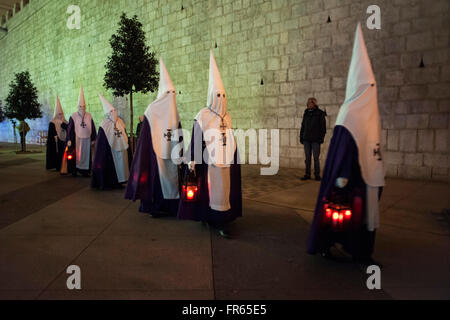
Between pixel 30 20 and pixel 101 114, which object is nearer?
pixel 101 114

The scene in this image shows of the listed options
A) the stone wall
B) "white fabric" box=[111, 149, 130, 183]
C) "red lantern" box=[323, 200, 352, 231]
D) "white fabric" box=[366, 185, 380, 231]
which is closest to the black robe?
"white fabric" box=[111, 149, 130, 183]

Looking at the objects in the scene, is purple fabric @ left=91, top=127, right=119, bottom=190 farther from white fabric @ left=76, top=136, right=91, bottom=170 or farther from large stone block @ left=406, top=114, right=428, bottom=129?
large stone block @ left=406, top=114, right=428, bottom=129

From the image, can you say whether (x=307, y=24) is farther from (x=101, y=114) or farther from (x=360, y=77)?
(x=101, y=114)

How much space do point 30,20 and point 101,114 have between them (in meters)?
11.4

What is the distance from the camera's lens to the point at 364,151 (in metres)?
2.55

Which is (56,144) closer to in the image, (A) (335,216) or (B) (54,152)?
(B) (54,152)

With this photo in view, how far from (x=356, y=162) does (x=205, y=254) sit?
156cm

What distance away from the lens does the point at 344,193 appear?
253 cm

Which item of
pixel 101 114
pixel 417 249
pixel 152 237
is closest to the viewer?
pixel 417 249

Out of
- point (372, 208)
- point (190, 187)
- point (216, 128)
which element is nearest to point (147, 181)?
point (190, 187)

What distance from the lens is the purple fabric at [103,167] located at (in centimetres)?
607

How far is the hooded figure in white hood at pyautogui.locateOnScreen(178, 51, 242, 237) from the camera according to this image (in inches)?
135

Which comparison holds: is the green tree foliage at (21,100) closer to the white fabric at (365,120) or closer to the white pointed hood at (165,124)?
the white pointed hood at (165,124)
